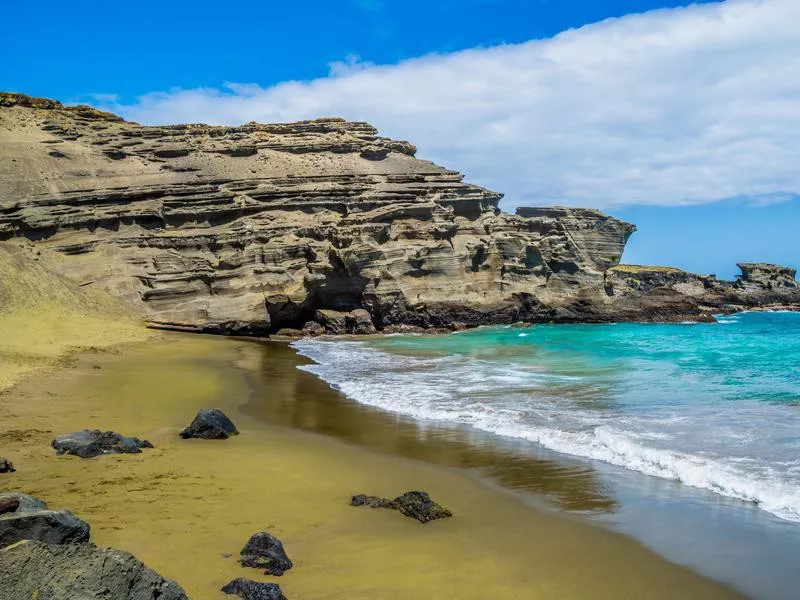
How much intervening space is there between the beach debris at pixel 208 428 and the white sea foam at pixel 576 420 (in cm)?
467

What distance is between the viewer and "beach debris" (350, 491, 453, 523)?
7.36m

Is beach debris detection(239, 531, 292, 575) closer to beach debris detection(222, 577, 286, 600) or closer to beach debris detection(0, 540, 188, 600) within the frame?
beach debris detection(222, 577, 286, 600)

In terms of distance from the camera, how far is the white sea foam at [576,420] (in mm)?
9172

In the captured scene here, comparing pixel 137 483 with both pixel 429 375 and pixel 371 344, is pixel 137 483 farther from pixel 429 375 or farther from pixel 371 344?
pixel 371 344

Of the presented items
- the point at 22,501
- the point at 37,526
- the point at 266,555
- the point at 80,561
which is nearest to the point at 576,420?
the point at 266,555

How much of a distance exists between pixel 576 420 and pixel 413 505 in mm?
6808

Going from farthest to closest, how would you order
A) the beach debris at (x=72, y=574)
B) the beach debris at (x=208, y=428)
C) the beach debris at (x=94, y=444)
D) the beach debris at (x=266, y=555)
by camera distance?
1. the beach debris at (x=208, y=428)
2. the beach debris at (x=94, y=444)
3. the beach debris at (x=266, y=555)
4. the beach debris at (x=72, y=574)

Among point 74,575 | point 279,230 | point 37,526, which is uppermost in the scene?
point 279,230

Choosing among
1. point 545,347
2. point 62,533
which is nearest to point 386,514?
point 62,533

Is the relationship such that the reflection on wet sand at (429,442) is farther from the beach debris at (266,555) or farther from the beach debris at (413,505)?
the beach debris at (266,555)

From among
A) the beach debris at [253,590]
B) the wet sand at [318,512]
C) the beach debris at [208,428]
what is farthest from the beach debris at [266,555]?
the beach debris at [208,428]

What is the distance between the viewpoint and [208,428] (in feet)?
36.0

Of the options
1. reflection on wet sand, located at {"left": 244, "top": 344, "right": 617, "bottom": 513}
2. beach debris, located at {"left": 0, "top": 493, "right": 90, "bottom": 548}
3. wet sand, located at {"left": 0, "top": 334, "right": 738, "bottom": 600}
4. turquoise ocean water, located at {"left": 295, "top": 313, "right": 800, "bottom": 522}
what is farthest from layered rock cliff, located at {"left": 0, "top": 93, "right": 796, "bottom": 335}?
beach debris, located at {"left": 0, "top": 493, "right": 90, "bottom": 548}

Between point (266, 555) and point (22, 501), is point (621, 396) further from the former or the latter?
point (22, 501)
